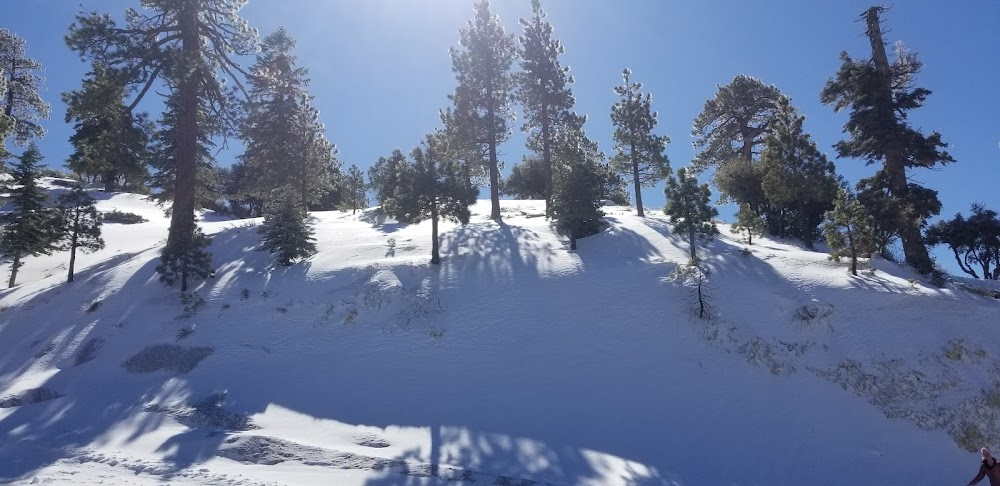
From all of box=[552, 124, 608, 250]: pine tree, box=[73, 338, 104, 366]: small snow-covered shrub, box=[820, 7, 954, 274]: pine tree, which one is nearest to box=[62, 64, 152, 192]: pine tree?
box=[73, 338, 104, 366]: small snow-covered shrub

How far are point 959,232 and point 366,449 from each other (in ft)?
132

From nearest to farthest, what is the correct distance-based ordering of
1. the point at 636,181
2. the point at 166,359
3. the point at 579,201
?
1. the point at 166,359
2. the point at 579,201
3. the point at 636,181

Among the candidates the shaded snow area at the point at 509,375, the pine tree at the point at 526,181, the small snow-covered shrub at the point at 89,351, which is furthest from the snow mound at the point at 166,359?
the pine tree at the point at 526,181

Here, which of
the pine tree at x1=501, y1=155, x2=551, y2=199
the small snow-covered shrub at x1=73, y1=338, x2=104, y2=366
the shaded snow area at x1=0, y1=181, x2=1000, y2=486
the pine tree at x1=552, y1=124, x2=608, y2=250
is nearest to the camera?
the shaded snow area at x1=0, y1=181, x2=1000, y2=486

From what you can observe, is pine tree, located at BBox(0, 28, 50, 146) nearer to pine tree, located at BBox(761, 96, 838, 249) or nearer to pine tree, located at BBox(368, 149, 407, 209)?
pine tree, located at BBox(368, 149, 407, 209)

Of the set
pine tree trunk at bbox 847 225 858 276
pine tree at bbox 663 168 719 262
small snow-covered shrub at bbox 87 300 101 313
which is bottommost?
small snow-covered shrub at bbox 87 300 101 313

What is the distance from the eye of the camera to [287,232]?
2134 centimetres

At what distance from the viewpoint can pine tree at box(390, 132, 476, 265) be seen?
21203 mm

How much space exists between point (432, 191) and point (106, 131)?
42.0 ft

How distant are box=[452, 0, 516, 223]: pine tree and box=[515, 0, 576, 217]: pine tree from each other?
3.52ft

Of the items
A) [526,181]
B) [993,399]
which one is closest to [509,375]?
[993,399]

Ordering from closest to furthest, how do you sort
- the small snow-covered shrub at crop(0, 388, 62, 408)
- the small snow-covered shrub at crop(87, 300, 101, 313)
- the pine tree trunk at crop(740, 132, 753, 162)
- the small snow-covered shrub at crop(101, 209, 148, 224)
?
the small snow-covered shrub at crop(0, 388, 62, 408) → the small snow-covered shrub at crop(87, 300, 101, 313) → the pine tree trunk at crop(740, 132, 753, 162) → the small snow-covered shrub at crop(101, 209, 148, 224)

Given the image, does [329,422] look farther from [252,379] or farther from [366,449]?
[252,379]

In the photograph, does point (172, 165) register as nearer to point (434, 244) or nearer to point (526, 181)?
point (434, 244)
